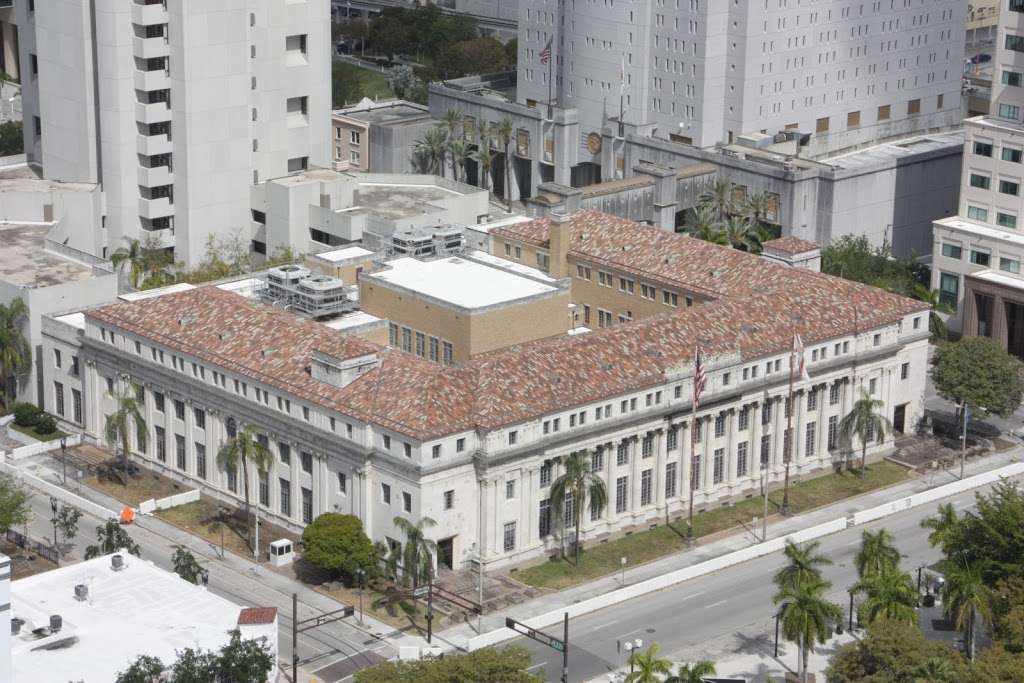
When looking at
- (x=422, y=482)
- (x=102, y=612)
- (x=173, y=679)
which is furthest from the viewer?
(x=422, y=482)

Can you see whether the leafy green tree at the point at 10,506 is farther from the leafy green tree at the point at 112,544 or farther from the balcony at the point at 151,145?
the balcony at the point at 151,145

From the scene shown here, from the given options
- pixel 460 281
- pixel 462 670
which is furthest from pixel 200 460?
pixel 462 670

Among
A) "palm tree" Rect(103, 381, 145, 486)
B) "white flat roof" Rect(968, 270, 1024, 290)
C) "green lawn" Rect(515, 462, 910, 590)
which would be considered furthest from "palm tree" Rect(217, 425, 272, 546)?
"white flat roof" Rect(968, 270, 1024, 290)

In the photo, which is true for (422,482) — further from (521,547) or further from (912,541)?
(912,541)

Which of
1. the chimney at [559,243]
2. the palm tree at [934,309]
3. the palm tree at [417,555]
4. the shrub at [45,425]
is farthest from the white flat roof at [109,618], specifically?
the palm tree at [934,309]

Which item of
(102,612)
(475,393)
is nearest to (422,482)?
(475,393)

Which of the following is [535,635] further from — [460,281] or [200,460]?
[460,281]
